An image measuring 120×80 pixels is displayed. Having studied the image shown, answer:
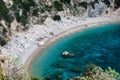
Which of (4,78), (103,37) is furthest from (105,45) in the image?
(4,78)

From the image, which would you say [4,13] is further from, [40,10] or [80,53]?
[80,53]

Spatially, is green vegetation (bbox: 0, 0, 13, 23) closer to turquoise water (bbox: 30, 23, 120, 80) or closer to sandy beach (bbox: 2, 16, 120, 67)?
sandy beach (bbox: 2, 16, 120, 67)

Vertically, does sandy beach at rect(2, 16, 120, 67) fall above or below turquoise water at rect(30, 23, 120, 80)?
above

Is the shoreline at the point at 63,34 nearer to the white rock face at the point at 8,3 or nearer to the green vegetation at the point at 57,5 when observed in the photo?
the green vegetation at the point at 57,5

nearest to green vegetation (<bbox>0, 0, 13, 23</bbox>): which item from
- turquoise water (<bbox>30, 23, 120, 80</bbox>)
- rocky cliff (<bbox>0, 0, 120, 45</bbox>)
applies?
rocky cliff (<bbox>0, 0, 120, 45</bbox>)

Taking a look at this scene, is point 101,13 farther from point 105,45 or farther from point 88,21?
point 105,45

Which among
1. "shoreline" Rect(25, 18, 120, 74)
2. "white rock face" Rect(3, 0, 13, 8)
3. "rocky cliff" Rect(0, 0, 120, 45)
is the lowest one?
"shoreline" Rect(25, 18, 120, 74)
